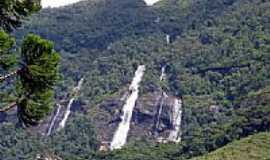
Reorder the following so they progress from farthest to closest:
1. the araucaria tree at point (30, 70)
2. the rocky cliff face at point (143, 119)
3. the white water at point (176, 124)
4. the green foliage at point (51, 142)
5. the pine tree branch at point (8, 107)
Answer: the rocky cliff face at point (143, 119)
the white water at point (176, 124)
the green foliage at point (51, 142)
the araucaria tree at point (30, 70)
the pine tree branch at point (8, 107)

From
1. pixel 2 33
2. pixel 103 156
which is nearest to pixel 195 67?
pixel 103 156

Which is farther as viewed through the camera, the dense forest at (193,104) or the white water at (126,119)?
the white water at (126,119)

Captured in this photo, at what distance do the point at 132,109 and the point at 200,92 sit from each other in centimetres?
2284

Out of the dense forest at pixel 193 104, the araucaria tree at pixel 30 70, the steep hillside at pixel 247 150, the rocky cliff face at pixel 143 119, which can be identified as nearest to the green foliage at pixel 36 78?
the araucaria tree at pixel 30 70

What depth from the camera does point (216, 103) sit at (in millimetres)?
172500

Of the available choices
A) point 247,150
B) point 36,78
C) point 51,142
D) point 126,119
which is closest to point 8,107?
point 36,78

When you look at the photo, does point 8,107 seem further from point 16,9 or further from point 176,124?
point 176,124

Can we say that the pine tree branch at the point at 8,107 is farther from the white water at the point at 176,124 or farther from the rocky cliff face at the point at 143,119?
the white water at the point at 176,124

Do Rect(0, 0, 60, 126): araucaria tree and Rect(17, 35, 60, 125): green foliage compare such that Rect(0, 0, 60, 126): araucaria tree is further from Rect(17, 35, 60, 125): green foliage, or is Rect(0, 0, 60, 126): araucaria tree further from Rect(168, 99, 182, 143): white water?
Rect(168, 99, 182, 143): white water

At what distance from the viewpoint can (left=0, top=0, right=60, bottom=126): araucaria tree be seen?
54.9 ft

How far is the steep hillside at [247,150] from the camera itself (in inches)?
3654

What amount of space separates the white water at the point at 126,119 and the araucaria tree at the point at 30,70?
134 m

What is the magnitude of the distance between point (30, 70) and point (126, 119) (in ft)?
491

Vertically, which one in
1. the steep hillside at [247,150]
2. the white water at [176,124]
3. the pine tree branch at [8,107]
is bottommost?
the white water at [176,124]
